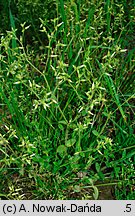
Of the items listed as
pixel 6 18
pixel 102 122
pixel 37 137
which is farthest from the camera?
pixel 6 18

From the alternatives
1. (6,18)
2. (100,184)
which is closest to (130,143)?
(100,184)

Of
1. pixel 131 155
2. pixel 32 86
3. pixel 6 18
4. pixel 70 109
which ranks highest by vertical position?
pixel 6 18

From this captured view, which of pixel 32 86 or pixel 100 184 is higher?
pixel 32 86

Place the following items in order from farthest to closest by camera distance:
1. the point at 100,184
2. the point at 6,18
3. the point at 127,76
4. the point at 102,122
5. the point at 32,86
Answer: the point at 6,18, the point at 127,76, the point at 102,122, the point at 100,184, the point at 32,86

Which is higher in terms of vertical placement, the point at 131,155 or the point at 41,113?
the point at 41,113

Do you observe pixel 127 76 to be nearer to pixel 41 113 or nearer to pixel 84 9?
pixel 84 9

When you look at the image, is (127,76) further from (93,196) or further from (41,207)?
(41,207)

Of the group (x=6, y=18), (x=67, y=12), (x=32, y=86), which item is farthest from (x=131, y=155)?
(x=6, y=18)

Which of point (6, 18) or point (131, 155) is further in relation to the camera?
point (6, 18)

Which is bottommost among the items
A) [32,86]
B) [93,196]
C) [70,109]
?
[93,196]
